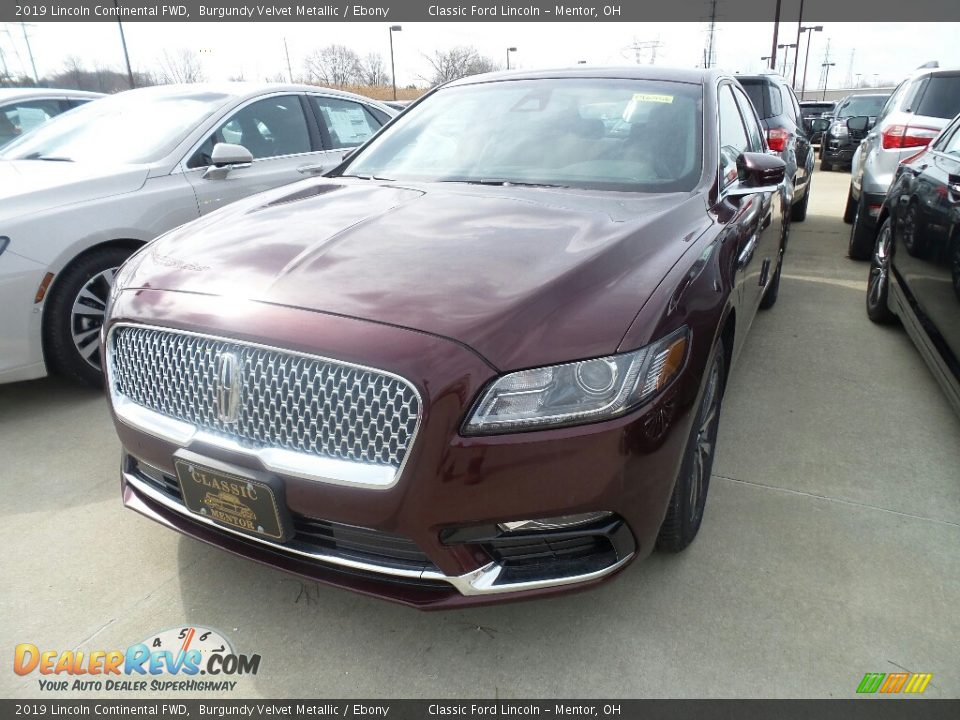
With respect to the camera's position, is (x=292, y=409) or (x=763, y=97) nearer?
(x=292, y=409)

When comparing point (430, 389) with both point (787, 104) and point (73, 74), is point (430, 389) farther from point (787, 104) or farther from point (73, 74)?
point (73, 74)

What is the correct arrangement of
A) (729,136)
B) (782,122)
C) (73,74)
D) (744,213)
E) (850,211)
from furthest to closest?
(73,74) → (850,211) → (782,122) → (729,136) → (744,213)

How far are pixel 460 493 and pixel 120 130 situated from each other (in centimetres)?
394

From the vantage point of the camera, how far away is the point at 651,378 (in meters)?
1.67

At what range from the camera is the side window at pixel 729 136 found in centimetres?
279

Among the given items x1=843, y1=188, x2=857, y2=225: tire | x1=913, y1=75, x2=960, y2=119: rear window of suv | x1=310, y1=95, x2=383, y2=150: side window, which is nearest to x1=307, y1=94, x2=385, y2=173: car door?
x1=310, y1=95, x2=383, y2=150: side window

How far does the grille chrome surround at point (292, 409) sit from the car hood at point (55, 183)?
6.59 feet

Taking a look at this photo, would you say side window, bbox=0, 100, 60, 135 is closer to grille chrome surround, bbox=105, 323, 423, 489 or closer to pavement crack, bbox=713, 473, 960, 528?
grille chrome surround, bbox=105, 323, 423, 489

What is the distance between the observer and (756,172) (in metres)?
2.79

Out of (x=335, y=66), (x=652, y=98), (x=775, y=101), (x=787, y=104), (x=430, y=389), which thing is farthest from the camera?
(x=335, y=66)

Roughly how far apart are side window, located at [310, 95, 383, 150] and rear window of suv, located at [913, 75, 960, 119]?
4726 mm

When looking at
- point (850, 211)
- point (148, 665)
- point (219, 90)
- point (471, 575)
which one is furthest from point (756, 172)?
point (850, 211)

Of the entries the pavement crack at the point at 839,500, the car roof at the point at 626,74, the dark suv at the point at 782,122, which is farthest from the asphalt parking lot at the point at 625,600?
the dark suv at the point at 782,122

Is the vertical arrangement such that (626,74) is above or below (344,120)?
above
